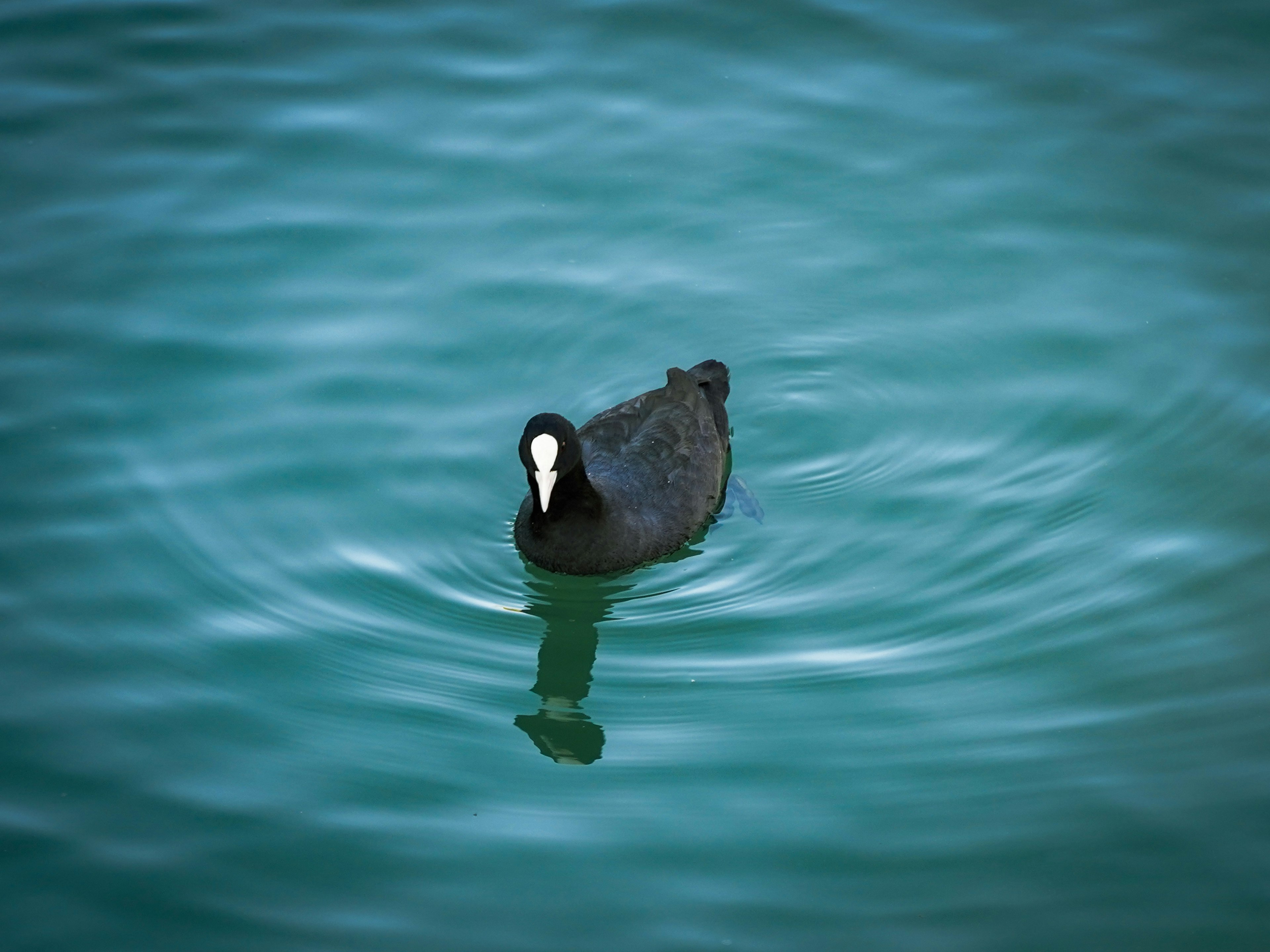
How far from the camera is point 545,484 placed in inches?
217

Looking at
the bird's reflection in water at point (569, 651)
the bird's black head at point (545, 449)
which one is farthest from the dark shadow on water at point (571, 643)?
the bird's black head at point (545, 449)

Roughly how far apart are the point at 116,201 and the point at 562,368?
3171mm

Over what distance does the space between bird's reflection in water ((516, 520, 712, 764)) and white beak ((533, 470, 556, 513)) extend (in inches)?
22.1

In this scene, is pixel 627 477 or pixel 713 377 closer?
pixel 627 477

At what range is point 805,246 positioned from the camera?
8.11 m

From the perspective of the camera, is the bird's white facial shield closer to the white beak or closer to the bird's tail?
the white beak

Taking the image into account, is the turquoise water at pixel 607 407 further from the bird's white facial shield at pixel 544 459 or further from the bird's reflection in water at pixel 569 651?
the bird's white facial shield at pixel 544 459

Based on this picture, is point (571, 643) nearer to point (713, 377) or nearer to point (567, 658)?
point (567, 658)

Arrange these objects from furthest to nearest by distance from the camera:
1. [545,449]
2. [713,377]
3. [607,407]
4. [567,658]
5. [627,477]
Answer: [607,407]
[713,377]
[627,477]
[567,658]
[545,449]

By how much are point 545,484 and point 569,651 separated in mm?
719

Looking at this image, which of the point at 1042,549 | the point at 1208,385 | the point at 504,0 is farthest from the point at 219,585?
the point at 504,0

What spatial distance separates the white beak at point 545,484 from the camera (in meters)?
5.49

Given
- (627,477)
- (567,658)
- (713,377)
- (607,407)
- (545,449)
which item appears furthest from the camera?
(607,407)

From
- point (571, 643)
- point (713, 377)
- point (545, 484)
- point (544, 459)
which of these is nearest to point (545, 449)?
point (544, 459)
